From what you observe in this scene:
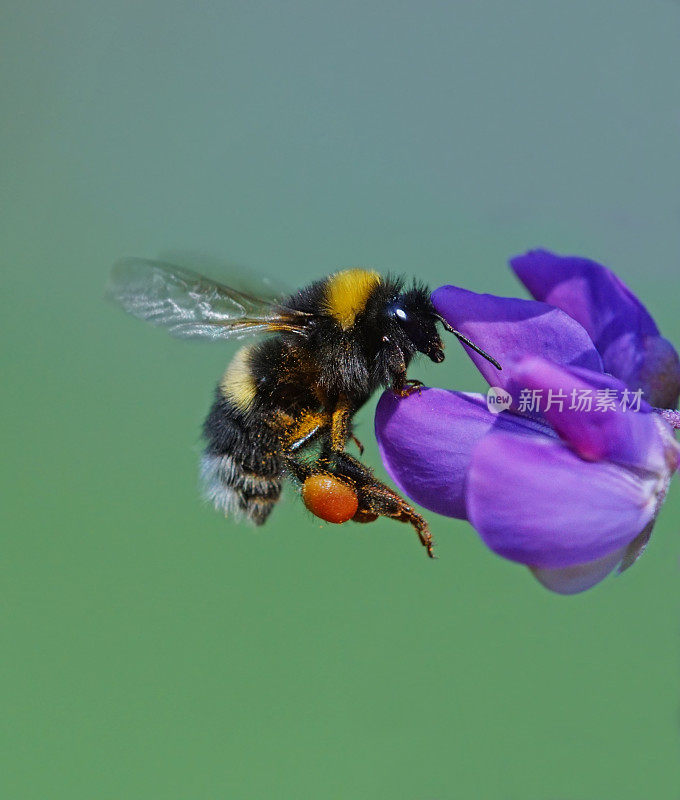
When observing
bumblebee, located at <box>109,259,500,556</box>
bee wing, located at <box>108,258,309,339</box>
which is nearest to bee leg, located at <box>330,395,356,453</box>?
bumblebee, located at <box>109,259,500,556</box>

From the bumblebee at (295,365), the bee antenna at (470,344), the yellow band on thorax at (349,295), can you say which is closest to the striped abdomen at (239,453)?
the bumblebee at (295,365)

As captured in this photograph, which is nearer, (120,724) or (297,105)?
(120,724)

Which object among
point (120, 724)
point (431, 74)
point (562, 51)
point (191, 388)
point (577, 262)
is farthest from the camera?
point (431, 74)

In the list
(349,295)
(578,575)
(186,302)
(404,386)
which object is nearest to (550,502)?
(578,575)

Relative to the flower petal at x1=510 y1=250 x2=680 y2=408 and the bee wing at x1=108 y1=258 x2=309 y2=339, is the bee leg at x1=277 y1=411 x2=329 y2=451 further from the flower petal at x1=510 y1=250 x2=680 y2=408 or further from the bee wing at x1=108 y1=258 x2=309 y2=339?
the flower petal at x1=510 y1=250 x2=680 y2=408

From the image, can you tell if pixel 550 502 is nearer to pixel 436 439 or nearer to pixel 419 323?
pixel 436 439

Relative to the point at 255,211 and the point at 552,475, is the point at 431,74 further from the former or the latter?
the point at 552,475

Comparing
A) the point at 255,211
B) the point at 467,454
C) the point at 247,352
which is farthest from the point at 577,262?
the point at 255,211
